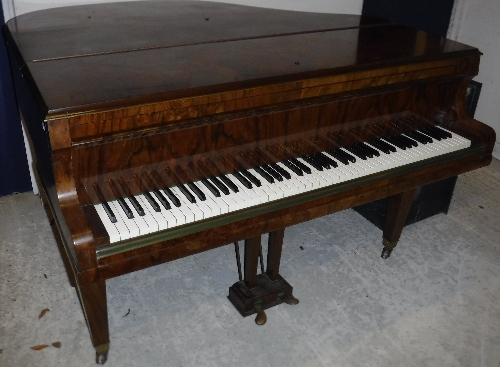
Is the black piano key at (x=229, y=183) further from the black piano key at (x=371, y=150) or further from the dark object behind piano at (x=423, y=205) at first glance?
the dark object behind piano at (x=423, y=205)

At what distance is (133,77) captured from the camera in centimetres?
166

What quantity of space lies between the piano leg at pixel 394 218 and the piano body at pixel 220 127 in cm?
39

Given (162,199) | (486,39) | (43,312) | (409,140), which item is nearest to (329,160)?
(409,140)

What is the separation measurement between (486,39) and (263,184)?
2.98 meters

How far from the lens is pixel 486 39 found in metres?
3.86

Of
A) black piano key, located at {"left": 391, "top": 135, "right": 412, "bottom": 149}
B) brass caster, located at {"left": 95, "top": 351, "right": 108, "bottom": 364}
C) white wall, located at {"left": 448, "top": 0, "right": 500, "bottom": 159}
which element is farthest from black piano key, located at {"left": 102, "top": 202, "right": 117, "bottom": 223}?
white wall, located at {"left": 448, "top": 0, "right": 500, "bottom": 159}

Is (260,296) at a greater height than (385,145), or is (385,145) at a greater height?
(385,145)

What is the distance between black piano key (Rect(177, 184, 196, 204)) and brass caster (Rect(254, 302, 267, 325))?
792mm

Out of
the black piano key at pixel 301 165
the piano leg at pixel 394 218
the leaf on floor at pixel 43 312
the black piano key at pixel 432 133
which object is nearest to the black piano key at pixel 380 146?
the black piano key at pixel 432 133

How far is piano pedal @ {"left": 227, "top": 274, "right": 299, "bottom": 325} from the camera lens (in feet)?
7.34

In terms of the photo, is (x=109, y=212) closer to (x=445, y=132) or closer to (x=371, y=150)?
(x=371, y=150)

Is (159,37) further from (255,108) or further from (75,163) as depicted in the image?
(75,163)

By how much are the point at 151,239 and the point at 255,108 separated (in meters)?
0.58

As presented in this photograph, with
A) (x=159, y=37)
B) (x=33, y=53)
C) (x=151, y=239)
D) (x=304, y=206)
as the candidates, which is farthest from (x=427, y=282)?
(x=33, y=53)
